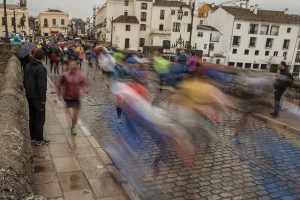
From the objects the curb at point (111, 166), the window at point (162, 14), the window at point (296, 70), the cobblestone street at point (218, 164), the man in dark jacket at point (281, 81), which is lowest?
the window at point (296, 70)

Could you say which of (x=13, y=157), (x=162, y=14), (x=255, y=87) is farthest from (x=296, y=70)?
(x=13, y=157)

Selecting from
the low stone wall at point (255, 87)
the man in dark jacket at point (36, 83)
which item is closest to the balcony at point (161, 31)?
the low stone wall at point (255, 87)

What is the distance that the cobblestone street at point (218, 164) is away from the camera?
5574 mm

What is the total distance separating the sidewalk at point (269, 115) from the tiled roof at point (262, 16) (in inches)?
2155

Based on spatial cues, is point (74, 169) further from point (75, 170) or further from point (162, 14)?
point (162, 14)

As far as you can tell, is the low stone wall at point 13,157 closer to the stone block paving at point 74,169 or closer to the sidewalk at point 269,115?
the stone block paving at point 74,169

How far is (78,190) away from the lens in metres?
5.04

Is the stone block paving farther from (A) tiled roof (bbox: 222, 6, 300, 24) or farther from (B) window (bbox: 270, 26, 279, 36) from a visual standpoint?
(B) window (bbox: 270, 26, 279, 36)

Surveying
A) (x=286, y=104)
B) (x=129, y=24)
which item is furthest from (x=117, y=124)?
(x=129, y=24)

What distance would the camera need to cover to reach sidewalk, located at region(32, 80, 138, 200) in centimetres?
499

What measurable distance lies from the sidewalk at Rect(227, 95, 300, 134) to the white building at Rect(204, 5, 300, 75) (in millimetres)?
54293

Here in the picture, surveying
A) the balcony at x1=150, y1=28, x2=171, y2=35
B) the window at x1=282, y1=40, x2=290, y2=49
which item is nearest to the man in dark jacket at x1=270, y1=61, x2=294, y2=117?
the balcony at x1=150, y1=28, x2=171, y2=35

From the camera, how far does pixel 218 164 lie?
683 centimetres

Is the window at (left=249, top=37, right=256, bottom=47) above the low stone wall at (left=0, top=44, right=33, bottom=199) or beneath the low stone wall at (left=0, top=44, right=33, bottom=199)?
above
